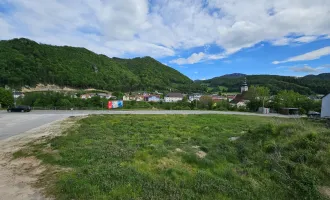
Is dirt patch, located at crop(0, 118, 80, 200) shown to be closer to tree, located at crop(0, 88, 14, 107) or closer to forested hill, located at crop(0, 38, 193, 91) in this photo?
tree, located at crop(0, 88, 14, 107)

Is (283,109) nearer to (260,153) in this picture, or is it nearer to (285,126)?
(285,126)

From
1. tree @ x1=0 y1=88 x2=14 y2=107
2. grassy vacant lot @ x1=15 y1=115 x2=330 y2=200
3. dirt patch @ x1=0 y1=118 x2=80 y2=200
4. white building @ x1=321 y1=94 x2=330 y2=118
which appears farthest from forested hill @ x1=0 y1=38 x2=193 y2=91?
grassy vacant lot @ x1=15 y1=115 x2=330 y2=200

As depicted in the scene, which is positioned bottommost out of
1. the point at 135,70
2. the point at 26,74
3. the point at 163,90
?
the point at 163,90

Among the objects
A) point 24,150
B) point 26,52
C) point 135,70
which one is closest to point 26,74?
point 26,52

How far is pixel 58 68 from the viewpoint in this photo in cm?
8625

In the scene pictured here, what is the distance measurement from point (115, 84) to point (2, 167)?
96046mm

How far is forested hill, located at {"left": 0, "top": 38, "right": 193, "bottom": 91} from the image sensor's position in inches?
2945

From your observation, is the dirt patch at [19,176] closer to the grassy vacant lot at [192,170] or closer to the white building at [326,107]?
the grassy vacant lot at [192,170]

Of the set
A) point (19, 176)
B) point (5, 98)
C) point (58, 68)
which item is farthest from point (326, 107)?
point (58, 68)

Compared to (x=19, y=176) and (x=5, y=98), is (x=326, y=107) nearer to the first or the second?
(x=19, y=176)

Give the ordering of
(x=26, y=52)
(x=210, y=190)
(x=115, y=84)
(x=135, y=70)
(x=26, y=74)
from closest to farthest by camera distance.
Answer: (x=210, y=190), (x=26, y=74), (x=26, y=52), (x=115, y=84), (x=135, y=70)

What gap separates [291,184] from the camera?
4.56 meters

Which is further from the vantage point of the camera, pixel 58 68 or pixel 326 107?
pixel 58 68

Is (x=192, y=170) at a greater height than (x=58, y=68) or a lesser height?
lesser
